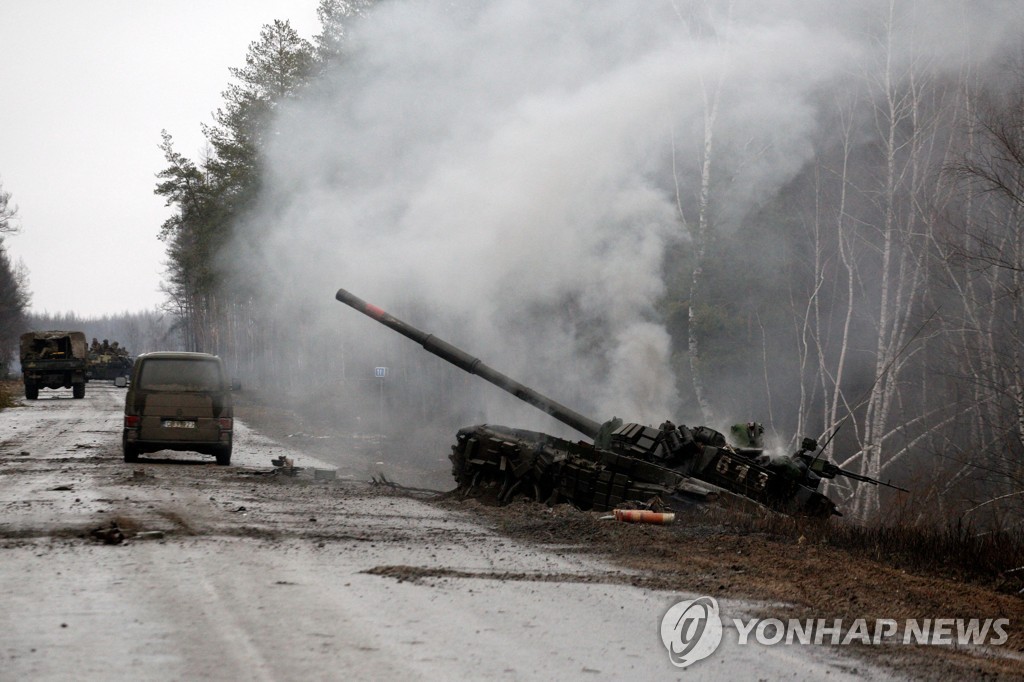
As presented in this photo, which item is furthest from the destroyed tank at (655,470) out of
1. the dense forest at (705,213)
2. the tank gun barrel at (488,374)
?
the dense forest at (705,213)

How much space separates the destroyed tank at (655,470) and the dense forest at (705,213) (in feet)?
10.7

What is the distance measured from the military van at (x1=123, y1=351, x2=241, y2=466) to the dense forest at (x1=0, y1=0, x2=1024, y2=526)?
5.59m

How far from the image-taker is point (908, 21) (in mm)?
24922

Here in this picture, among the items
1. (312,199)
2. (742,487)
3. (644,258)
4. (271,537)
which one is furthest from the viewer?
(312,199)

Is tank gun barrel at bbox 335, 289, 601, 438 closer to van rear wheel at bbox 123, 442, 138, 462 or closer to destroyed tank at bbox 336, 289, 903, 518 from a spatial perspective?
destroyed tank at bbox 336, 289, 903, 518

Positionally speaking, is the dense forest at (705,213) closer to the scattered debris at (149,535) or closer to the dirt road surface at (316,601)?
the dirt road surface at (316,601)

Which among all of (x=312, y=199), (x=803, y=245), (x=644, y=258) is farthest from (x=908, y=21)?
(x=312, y=199)

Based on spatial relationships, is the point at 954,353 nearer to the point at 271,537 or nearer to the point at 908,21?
the point at 908,21

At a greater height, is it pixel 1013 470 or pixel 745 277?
pixel 745 277

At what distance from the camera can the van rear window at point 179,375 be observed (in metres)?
17.1

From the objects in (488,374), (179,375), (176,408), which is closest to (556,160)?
(488,374)

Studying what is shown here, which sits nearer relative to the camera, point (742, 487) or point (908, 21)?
point (742, 487)

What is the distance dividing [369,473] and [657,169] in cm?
910

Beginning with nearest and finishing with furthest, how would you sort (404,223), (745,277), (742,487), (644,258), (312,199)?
(742,487)
(644,258)
(404,223)
(745,277)
(312,199)
